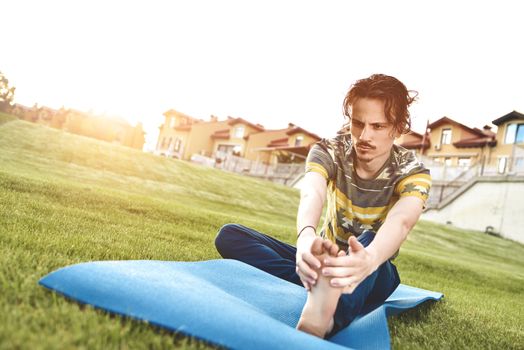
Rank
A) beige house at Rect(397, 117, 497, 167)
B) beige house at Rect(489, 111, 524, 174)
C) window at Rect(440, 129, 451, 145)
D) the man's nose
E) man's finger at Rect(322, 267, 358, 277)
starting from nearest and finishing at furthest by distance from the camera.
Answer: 1. man's finger at Rect(322, 267, 358, 277)
2. the man's nose
3. beige house at Rect(489, 111, 524, 174)
4. beige house at Rect(397, 117, 497, 167)
5. window at Rect(440, 129, 451, 145)

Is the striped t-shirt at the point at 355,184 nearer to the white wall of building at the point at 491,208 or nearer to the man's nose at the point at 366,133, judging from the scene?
the man's nose at the point at 366,133

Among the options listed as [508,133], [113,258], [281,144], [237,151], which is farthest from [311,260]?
[237,151]

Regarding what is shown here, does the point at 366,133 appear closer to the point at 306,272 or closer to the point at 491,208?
the point at 306,272

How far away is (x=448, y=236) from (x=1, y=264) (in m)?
14.8

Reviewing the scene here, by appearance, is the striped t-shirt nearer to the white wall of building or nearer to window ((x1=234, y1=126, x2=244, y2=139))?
the white wall of building

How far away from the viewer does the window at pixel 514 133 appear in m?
27.7

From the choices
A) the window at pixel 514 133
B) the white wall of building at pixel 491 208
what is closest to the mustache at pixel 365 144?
the white wall of building at pixel 491 208

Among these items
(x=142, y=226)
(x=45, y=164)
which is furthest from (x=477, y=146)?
(x=142, y=226)

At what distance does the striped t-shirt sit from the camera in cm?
210

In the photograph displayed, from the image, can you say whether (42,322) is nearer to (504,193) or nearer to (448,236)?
(448,236)

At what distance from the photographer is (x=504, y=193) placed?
2014 cm

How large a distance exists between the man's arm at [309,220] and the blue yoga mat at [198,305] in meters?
0.20

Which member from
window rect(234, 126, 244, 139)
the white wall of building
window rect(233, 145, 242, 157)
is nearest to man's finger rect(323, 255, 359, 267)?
the white wall of building

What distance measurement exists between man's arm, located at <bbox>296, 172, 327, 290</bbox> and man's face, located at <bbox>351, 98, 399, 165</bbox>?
255 millimetres
